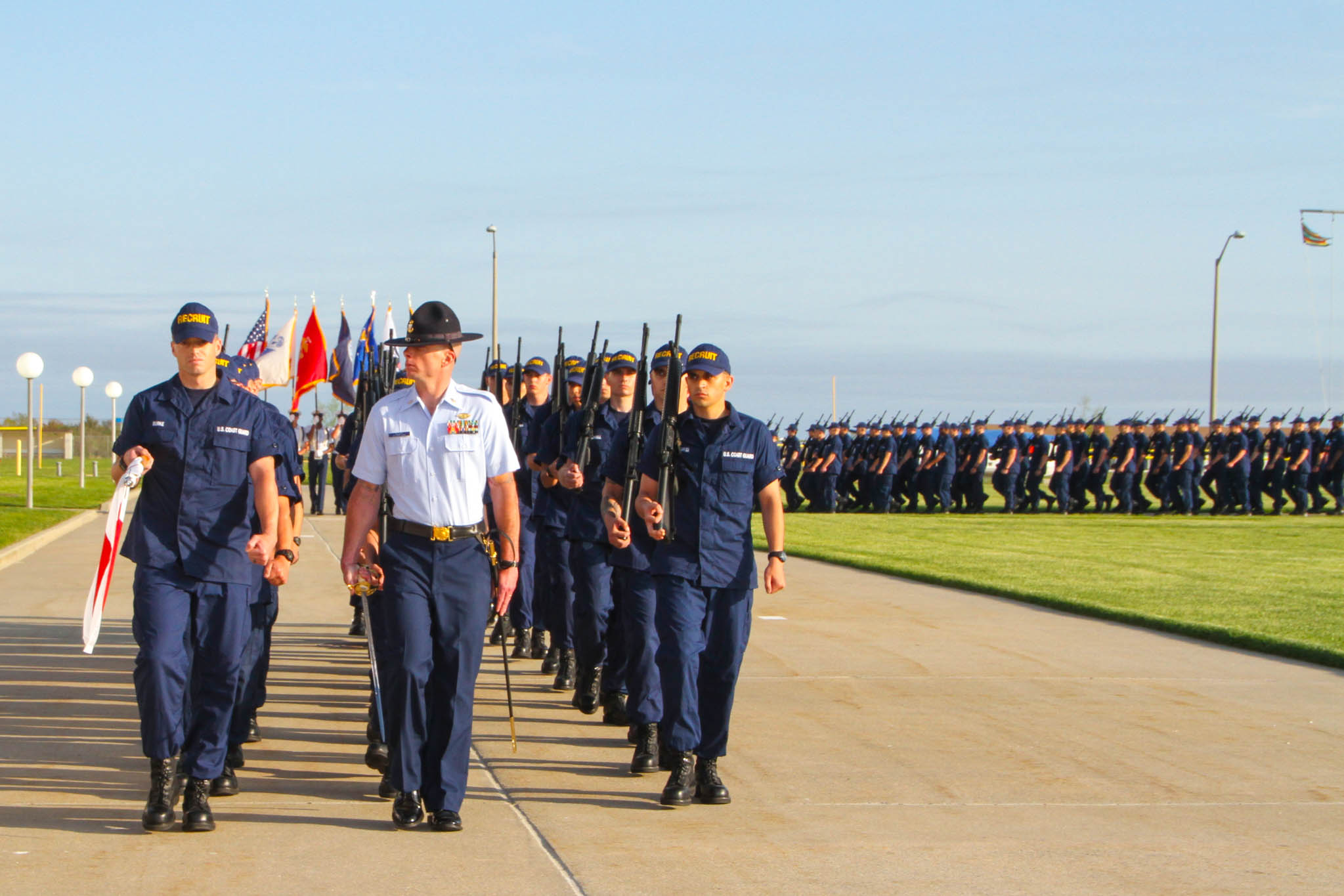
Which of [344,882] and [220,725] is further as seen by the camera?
[220,725]

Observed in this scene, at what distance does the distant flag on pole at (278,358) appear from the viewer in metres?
24.2

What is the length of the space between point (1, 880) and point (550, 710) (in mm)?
4031

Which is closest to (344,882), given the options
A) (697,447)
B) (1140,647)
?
(697,447)

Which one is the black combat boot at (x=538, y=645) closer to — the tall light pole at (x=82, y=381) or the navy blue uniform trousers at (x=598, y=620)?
the navy blue uniform trousers at (x=598, y=620)

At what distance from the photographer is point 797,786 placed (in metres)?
6.59

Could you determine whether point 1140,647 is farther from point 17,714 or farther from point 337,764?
point 17,714

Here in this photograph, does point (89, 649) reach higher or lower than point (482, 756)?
higher

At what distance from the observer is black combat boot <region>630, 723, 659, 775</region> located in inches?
274

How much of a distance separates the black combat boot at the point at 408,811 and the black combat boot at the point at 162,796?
2.75ft

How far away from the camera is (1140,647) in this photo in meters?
11.4

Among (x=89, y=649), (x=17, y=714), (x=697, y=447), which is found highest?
(x=697, y=447)

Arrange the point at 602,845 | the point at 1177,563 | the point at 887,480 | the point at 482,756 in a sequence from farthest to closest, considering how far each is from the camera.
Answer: the point at 887,480
the point at 1177,563
the point at 482,756
the point at 602,845

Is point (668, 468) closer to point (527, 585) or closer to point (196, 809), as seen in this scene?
point (196, 809)

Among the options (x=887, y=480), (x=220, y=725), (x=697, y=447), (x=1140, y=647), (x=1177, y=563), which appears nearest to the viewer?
(x=220, y=725)
